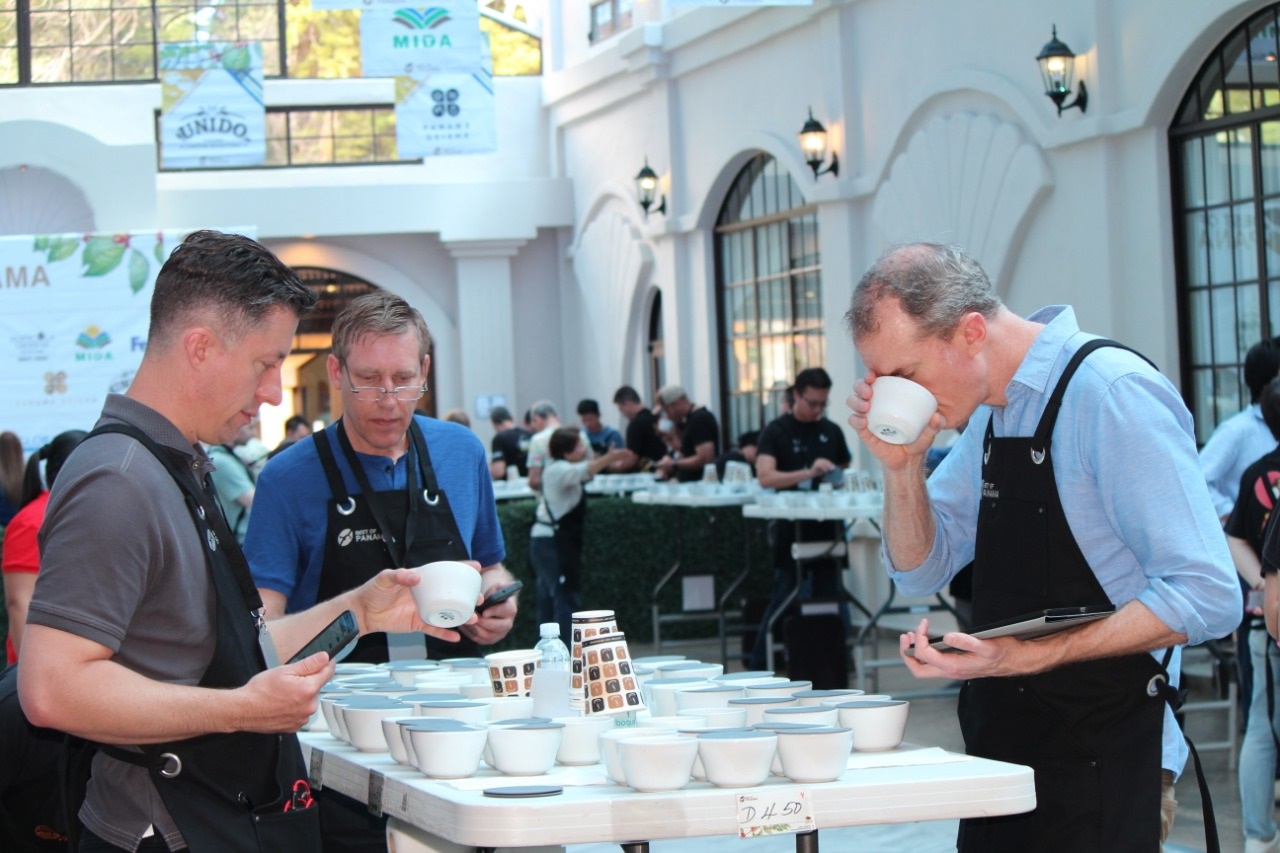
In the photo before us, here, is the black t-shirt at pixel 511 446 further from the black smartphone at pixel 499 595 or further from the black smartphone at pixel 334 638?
the black smartphone at pixel 334 638

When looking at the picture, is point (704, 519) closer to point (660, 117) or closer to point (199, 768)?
point (660, 117)

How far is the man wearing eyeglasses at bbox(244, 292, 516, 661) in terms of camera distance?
3553 millimetres

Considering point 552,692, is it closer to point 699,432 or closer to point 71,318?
point 699,432

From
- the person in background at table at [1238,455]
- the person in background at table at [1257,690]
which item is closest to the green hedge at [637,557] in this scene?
the person in background at table at [1238,455]

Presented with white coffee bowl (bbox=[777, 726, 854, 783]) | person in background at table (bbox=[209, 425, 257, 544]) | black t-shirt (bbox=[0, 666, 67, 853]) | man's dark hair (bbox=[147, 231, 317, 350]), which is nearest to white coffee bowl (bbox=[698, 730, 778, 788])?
white coffee bowl (bbox=[777, 726, 854, 783])

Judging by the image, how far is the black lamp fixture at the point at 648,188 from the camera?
48.1 ft

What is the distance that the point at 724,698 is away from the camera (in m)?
2.78

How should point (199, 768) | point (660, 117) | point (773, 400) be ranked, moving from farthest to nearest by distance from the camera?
1. point (660, 117)
2. point (773, 400)
3. point (199, 768)

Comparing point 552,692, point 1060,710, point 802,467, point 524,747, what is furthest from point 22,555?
point 802,467

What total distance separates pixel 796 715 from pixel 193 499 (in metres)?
0.99

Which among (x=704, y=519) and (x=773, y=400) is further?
(x=773, y=400)

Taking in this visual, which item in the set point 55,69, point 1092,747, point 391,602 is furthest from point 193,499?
point 55,69

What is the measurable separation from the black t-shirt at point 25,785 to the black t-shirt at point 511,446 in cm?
1025

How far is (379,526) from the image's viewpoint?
→ 3.59 meters
